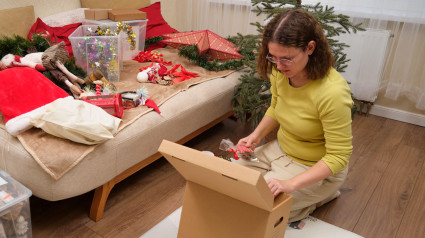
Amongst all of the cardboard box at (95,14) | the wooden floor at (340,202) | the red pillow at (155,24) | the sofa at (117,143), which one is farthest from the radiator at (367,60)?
the cardboard box at (95,14)

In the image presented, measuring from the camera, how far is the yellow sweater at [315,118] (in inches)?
51.7

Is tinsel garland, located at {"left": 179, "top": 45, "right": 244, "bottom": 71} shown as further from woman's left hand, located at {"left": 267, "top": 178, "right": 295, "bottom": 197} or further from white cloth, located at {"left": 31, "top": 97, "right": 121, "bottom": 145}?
woman's left hand, located at {"left": 267, "top": 178, "right": 295, "bottom": 197}

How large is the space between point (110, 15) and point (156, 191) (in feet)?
4.24

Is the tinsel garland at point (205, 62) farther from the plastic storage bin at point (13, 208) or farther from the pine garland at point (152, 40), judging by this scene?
the plastic storage bin at point (13, 208)

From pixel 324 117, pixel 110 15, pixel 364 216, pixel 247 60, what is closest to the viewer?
pixel 324 117

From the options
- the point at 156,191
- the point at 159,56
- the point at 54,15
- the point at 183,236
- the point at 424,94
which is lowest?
the point at 156,191

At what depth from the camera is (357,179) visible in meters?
2.07

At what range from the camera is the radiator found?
105 inches

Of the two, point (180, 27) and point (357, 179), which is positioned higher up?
point (180, 27)


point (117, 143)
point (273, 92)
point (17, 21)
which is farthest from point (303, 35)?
point (17, 21)

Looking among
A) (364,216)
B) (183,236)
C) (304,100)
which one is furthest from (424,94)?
(183,236)

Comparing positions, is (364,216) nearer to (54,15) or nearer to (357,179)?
(357,179)

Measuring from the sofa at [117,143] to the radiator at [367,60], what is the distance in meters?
1.02

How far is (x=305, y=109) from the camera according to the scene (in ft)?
4.65
